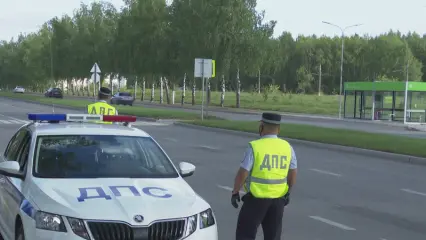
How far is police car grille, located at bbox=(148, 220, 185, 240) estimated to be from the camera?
493cm

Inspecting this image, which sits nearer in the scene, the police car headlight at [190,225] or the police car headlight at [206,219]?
the police car headlight at [190,225]

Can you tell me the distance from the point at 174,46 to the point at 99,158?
58.3 m

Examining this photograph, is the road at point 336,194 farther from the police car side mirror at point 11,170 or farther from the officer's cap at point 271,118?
the police car side mirror at point 11,170

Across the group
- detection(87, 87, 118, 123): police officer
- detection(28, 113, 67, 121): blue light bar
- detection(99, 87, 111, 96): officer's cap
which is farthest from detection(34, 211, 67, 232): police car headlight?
detection(99, 87, 111, 96): officer's cap

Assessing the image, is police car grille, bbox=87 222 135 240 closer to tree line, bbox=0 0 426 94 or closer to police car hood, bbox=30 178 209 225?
police car hood, bbox=30 178 209 225

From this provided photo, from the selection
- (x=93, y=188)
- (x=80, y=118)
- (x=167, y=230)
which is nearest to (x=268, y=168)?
(x=167, y=230)

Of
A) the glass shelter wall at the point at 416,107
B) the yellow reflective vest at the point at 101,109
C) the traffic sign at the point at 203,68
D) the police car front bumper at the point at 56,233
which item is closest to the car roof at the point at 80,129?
the police car front bumper at the point at 56,233

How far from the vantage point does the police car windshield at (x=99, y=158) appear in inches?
237

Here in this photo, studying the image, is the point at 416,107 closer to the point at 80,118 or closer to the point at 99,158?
the point at 80,118

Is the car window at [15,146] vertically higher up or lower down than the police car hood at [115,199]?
higher up

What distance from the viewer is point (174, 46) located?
64.0 m

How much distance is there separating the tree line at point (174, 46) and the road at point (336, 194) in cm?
762

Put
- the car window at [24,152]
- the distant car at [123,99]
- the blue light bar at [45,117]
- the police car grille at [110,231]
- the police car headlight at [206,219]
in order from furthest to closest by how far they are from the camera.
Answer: the distant car at [123,99] < the blue light bar at [45,117] < the car window at [24,152] < the police car headlight at [206,219] < the police car grille at [110,231]

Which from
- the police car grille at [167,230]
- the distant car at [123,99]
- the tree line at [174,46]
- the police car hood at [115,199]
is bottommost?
the distant car at [123,99]
